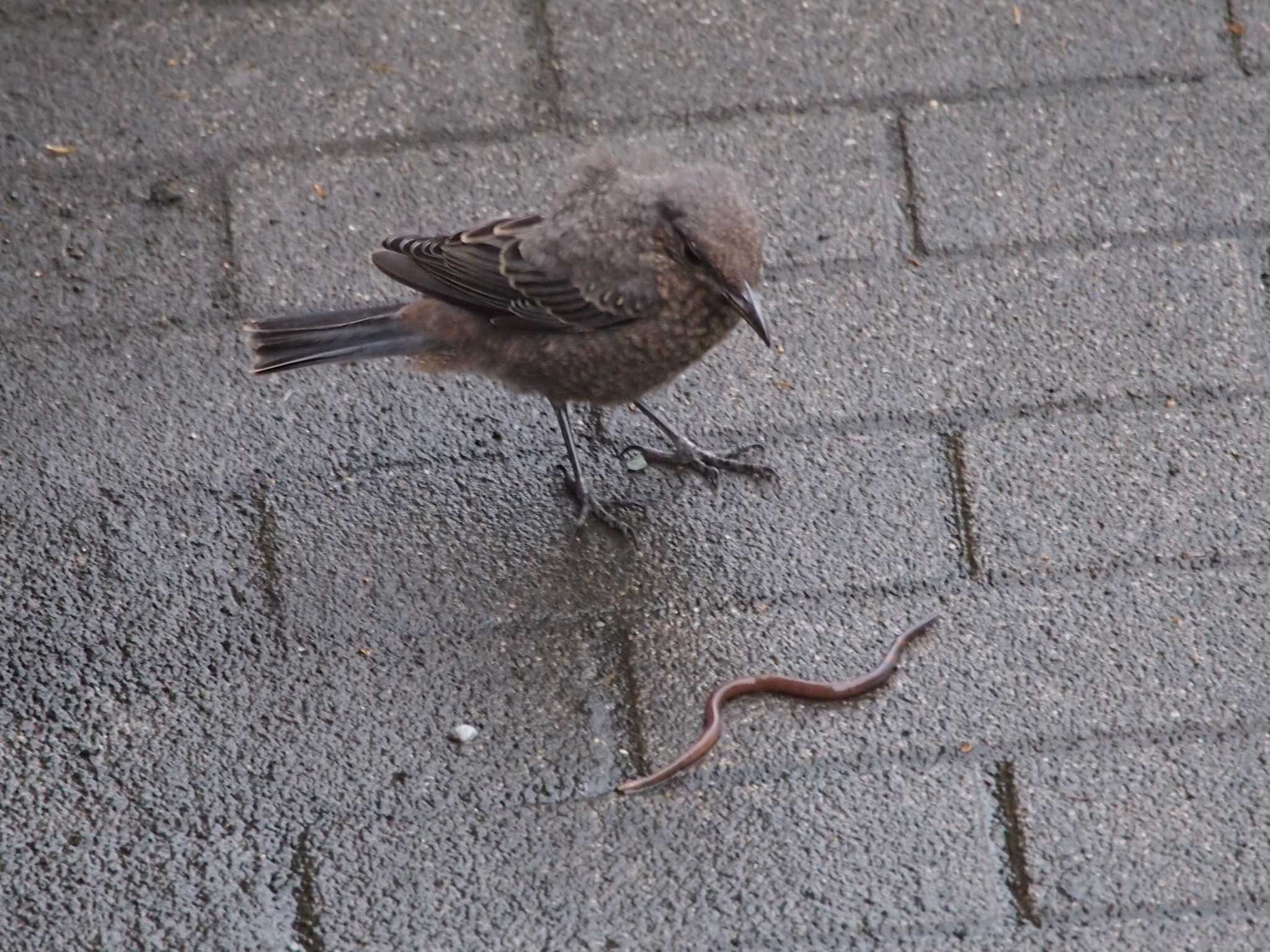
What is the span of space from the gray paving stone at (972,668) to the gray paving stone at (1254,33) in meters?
2.12

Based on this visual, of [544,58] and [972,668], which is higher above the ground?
[544,58]

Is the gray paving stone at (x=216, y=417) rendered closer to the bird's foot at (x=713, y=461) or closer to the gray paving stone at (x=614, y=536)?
the gray paving stone at (x=614, y=536)

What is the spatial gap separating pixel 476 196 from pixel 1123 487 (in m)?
2.14

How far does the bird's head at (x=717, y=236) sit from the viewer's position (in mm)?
4016

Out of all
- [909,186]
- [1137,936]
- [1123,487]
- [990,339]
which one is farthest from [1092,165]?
[1137,936]

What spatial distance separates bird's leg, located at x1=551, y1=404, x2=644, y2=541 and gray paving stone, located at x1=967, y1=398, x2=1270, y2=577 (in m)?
0.91

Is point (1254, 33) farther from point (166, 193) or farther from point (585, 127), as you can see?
point (166, 193)

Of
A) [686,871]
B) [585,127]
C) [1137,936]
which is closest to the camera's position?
[1137,936]

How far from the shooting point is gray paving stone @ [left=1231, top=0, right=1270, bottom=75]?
538cm

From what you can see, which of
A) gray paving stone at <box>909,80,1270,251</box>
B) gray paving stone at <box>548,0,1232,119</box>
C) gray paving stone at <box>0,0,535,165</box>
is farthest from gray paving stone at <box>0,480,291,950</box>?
gray paving stone at <box>909,80,1270,251</box>

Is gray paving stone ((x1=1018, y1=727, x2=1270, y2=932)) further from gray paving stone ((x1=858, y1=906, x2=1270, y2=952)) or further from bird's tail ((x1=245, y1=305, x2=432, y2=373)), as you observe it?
bird's tail ((x1=245, y1=305, x2=432, y2=373))

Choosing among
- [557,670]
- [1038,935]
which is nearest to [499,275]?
[557,670]

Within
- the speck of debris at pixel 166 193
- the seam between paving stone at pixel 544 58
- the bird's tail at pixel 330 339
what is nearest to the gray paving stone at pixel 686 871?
the bird's tail at pixel 330 339

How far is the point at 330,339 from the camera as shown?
4363 mm
